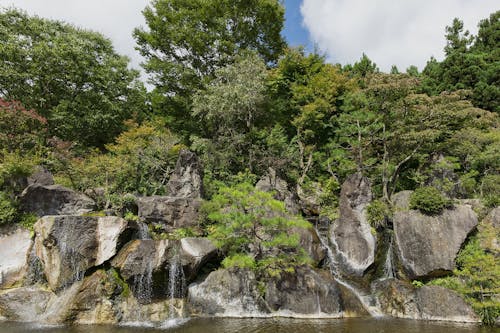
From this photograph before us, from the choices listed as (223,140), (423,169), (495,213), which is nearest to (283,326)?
(495,213)

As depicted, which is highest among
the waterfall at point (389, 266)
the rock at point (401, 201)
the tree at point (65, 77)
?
the tree at point (65, 77)

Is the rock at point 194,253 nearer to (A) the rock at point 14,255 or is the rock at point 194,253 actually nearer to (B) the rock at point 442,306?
(A) the rock at point 14,255

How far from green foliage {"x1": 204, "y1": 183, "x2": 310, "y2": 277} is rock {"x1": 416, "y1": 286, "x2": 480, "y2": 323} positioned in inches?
192

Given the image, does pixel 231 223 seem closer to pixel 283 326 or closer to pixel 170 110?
pixel 283 326

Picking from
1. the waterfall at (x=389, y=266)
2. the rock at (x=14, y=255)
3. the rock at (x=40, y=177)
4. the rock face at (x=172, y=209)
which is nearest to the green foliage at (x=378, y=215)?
the waterfall at (x=389, y=266)

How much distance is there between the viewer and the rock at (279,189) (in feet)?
59.4

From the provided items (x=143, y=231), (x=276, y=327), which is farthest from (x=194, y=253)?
(x=276, y=327)

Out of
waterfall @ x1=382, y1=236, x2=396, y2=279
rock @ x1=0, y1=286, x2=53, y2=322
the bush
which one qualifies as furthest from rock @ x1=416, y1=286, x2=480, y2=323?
rock @ x1=0, y1=286, x2=53, y2=322

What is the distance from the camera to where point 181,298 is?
1270 centimetres

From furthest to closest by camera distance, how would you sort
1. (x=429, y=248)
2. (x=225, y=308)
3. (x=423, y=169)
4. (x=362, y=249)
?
(x=423, y=169) < (x=362, y=249) < (x=429, y=248) < (x=225, y=308)

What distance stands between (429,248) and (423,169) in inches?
335

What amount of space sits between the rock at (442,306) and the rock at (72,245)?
1278cm

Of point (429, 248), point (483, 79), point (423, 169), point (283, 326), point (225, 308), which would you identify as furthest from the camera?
point (483, 79)

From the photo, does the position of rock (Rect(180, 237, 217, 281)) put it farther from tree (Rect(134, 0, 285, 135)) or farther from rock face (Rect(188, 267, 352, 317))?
tree (Rect(134, 0, 285, 135))
